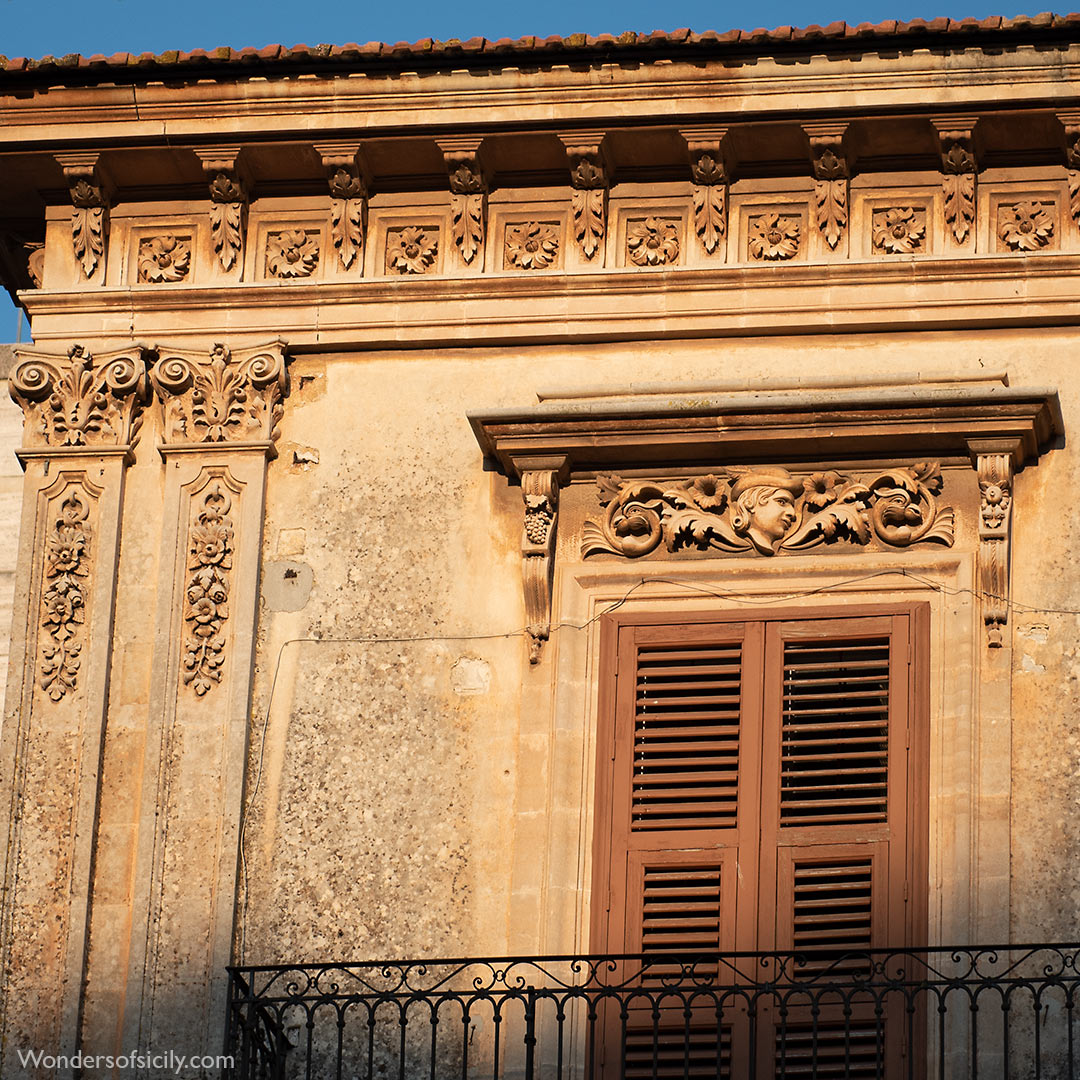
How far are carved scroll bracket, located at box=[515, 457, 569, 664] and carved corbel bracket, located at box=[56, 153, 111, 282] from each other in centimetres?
237

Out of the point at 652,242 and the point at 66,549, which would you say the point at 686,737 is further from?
the point at 66,549

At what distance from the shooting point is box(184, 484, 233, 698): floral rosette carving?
1284 centimetres

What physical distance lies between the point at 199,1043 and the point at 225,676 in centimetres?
162

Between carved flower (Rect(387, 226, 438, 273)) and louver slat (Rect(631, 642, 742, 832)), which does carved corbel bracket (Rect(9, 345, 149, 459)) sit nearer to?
carved flower (Rect(387, 226, 438, 273))

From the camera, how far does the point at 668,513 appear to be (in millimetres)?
12859

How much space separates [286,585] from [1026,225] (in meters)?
3.65

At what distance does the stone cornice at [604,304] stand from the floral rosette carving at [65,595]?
92 centimetres

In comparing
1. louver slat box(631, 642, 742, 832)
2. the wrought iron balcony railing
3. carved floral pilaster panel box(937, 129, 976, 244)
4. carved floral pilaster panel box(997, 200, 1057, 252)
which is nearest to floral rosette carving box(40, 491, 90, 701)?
the wrought iron balcony railing

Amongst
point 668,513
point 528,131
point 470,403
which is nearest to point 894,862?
point 668,513

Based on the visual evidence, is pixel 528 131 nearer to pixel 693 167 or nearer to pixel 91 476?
pixel 693 167

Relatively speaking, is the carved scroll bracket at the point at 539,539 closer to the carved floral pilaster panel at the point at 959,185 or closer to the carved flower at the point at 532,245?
the carved flower at the point at 532,245

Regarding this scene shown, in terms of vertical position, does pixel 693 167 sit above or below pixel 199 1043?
above

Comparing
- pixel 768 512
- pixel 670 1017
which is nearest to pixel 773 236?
pixel 768 512

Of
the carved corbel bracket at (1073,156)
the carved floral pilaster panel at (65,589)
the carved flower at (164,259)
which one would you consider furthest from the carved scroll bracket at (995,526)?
the carved floral pilaster panel at (65,589)
